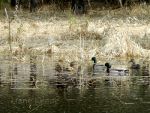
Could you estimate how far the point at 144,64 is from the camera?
53.5 feet

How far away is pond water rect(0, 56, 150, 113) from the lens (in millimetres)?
9453

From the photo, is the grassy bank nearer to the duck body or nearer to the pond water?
the duck body

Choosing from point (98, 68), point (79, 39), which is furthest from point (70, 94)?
point (79, 39)

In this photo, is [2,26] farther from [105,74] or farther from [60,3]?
[60,3]

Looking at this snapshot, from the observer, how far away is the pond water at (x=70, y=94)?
31.0 feet

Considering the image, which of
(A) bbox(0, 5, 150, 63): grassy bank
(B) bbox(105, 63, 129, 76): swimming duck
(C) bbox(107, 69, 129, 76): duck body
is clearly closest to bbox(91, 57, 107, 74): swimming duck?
(B) bbox(105, 63, 129, 76): swimming duck

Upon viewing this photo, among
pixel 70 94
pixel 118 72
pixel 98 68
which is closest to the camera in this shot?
pixel 70 94

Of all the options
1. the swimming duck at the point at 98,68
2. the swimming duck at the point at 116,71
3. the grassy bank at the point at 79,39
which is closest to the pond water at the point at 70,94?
the swimming duck at the point at 116,71

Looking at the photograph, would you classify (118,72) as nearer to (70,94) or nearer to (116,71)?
(116,71)

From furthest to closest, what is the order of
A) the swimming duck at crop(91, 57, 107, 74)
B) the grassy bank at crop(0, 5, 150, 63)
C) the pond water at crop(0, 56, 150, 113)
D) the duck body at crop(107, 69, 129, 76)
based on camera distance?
the grassy bank at crop(0, 5, 150, 63)
the swimming duck at crop(91, 57, 107, 74)
the duck body at crop(107, 69, 129, 76)
the pond water at crop(0, 56, 150, 113)

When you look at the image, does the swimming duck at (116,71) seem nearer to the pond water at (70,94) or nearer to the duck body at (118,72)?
the duck body at (118,72)

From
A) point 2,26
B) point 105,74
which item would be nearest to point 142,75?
point 105,74

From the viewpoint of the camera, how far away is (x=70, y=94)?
1088 cm

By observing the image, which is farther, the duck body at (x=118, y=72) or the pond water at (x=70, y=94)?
the duck body at (x=118, y=72)
